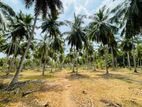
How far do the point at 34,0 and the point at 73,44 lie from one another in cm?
1938

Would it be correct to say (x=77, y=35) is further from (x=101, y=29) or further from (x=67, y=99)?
(x=67, y=99)

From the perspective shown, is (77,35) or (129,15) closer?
(129,15)

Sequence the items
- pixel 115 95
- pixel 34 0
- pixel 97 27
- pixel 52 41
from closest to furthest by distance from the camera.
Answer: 1. pixel 115 95
2. pixel 34 0
3. pixel 97 27
4. pixel 52 41

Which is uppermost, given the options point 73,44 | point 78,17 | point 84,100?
point 78,17

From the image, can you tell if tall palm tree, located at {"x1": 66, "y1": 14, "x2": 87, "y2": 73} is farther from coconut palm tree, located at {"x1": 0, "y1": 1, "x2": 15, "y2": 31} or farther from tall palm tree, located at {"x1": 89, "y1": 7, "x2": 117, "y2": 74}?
coconut palm tree, located at {"x1": 0, "y1": 1, "x2": 15, "y2": 31}

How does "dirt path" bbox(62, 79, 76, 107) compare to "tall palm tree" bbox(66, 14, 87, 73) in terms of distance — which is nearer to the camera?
"dirt path" bbox(62, 79, 76, 107)

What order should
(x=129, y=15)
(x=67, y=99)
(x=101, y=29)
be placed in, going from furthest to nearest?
(x=101, y=29)
(x=129, y=15)
(x=67, y=99)

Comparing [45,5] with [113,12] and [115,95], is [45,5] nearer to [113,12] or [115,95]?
[113,12]

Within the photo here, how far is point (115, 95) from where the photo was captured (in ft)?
67.2

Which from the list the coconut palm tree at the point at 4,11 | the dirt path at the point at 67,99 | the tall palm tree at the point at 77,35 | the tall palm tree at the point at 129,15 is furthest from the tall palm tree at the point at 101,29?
the dirt path at the point at 67,99

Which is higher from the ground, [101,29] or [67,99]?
[101,29]

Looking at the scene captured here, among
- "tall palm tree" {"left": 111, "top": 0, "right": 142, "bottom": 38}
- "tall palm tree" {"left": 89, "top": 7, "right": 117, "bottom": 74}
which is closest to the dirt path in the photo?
"tall palm tree" {"left": 111, "top": 0, "right": 142, "bottom": 38}

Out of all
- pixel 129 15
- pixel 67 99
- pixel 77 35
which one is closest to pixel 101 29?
pixel 77 35

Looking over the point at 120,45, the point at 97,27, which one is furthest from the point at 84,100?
the point at 120,45
